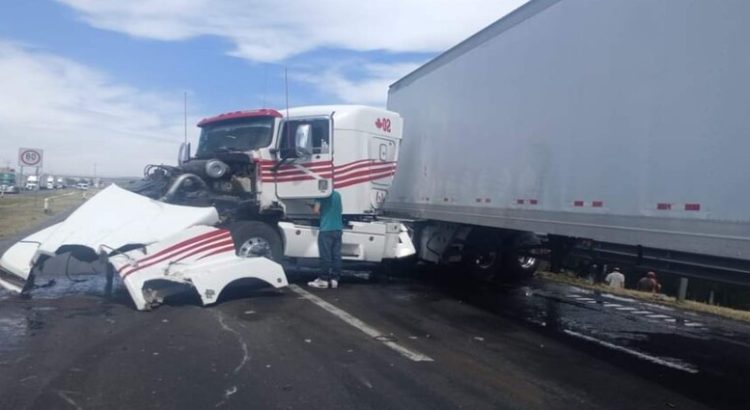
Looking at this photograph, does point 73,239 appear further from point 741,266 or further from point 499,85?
point 741,266

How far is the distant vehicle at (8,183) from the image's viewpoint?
73.1m

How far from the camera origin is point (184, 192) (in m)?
10.8

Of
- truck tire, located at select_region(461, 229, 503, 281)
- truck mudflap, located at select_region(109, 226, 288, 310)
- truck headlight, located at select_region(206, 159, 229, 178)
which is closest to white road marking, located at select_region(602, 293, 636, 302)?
truck tire, located at select_region(461, 229, 503, 281)

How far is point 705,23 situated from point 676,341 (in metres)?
3.81

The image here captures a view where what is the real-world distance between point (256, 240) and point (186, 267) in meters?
1.97

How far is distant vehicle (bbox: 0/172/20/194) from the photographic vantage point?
240 feet

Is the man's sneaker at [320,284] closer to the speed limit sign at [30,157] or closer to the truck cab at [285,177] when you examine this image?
the truck cab at [285,177]

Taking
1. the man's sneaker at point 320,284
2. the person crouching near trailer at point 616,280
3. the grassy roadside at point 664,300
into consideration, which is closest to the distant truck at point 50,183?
the grassy roadside at point 664,300

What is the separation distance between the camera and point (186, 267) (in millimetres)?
8938

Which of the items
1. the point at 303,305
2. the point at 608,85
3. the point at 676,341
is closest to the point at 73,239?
the point at 303,305

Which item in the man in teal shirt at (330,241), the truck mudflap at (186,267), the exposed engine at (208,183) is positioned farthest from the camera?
the man in teal shirt at (330,241)

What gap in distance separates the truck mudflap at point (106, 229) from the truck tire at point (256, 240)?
80cm

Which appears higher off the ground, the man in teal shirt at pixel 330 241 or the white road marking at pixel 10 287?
the man in teal shirt at pixel 330 241

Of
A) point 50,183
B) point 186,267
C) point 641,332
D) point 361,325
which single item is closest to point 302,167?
point 186,267
